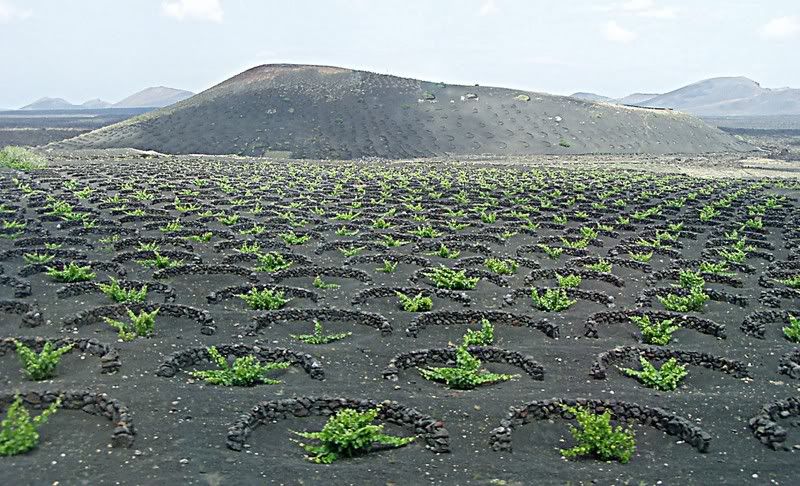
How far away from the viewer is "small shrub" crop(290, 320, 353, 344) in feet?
63.9

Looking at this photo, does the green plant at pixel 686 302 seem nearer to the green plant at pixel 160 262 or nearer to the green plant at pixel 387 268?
the green plant at pixel 387 268

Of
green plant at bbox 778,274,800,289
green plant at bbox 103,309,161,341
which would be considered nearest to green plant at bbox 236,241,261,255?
green plant at bbox 103,309,161,341

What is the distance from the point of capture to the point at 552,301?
23.1m

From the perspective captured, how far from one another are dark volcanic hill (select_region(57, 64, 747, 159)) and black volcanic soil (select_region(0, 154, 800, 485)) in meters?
65.6

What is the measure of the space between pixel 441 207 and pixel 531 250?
40.6ft

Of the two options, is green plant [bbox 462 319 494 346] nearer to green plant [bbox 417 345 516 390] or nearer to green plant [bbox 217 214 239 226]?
green plant [bbox 417 345 516 390]

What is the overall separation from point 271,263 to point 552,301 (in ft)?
38.3

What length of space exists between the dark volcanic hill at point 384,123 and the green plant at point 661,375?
8391cm

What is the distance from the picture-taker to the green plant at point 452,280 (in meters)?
25.1

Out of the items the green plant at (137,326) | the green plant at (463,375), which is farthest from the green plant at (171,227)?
the green plant at (463,375)

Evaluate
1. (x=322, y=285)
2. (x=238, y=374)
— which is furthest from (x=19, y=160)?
(x=238, y=374)

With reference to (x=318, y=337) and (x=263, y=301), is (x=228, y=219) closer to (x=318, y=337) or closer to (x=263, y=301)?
(x=263, y=301)

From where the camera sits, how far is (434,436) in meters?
13.6

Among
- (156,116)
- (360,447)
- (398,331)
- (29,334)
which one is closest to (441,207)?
(398,331)
